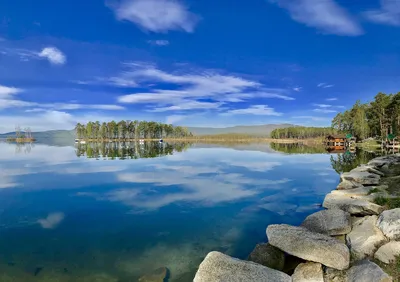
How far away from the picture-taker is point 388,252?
24.3 feet

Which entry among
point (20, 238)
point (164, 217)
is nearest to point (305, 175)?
point (164, 217)

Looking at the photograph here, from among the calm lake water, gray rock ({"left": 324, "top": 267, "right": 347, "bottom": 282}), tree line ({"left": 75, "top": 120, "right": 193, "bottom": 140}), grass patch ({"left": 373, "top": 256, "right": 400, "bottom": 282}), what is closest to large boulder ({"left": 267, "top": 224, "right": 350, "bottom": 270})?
gray rock ({"left": 324, "top": 267, "right": 347, "bottom": 282})

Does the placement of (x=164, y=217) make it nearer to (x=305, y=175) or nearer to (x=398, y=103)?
(x=305, y=175)

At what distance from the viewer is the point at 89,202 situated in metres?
15.7

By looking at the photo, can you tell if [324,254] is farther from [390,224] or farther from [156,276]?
[156,276]

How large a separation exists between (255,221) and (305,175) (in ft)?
50.5

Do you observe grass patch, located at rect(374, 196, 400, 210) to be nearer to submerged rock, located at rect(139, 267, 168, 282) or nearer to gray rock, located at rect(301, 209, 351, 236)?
gray rock, located at rect(301, 209, 351, 236)

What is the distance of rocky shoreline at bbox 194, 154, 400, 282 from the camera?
6.42 metres

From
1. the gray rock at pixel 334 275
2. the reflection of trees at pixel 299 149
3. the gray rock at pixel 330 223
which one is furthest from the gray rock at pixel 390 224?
the reflection of trees at pixel 299 149

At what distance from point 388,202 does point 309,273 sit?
7.10m

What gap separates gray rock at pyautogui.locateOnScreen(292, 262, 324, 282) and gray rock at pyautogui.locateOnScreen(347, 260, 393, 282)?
650 mm

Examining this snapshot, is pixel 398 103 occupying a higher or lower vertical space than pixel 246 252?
higher

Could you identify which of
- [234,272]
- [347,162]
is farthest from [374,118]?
[234,272]

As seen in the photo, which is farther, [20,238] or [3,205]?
[3,205]
